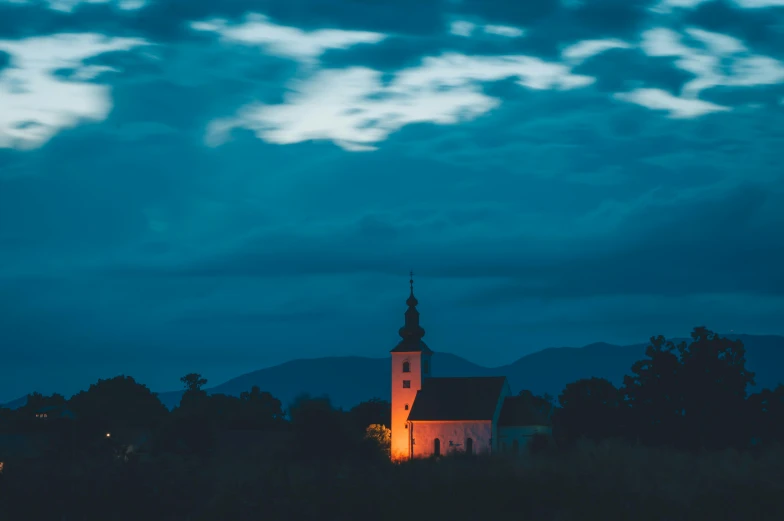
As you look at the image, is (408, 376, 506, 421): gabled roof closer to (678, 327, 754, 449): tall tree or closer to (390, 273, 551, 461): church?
(390, 273, 551, 461): church

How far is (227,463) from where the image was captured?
2100 cm

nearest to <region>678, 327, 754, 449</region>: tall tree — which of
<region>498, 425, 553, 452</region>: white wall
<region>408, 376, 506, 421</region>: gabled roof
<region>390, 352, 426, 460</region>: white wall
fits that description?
<region>498, 425, 553, 452</region>: white wall

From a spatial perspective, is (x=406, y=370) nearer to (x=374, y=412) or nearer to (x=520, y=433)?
(x=520, y=433)

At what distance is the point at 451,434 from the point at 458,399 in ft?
9.55

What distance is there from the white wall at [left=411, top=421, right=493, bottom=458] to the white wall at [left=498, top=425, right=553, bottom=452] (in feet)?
3.58

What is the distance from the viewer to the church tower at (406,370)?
84188 millimetres

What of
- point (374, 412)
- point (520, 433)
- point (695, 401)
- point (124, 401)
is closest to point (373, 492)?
point (695, 401)

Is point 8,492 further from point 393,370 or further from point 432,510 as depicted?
point 393,370

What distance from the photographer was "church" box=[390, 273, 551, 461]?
8019 cm

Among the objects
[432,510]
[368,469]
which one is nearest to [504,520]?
[432,510]

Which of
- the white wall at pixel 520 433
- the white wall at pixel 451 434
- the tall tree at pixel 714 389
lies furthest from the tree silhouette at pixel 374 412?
the tall tree at pixel 714 389

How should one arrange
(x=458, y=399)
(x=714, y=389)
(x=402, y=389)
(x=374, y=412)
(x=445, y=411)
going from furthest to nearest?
(x=374, y=412) → (x=402, y=389) → (x=458, y=399) → (x=445, y=411) → (x=714, y=389)

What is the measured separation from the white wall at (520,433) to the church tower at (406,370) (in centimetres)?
734

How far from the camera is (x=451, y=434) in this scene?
265ft
